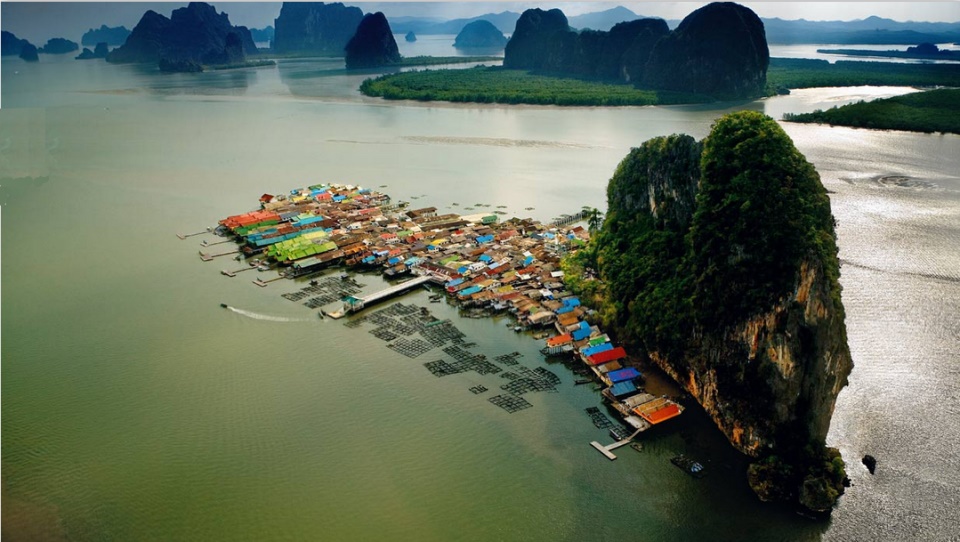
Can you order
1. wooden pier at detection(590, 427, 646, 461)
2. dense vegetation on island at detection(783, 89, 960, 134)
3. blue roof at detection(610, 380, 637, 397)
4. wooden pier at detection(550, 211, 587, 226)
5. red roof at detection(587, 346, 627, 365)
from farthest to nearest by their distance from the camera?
1. dense vegetation on island at detection(783, 89, 960, 134)
2. wooden pier at detection(550, 211, 587, 226)
3. red roof at detection(587, 346, 627, 365)
4. blue roof at detection(610, 380, 637, 397)
5. wooden pier at detection(590, 427, 646, 461)

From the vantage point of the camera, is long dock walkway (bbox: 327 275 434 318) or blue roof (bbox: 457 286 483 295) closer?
long dock walkway (bbox: 327 275 434 318)

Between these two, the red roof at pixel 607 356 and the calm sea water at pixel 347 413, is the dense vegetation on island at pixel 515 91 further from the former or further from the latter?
the red roof at pixel 607 356

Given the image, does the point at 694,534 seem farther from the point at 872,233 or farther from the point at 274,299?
the point at 872,233

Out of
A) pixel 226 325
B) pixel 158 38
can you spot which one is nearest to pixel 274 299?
pixel 226 325

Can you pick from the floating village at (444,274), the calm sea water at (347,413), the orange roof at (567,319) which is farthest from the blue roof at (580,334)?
the calm sea water at (347,413)

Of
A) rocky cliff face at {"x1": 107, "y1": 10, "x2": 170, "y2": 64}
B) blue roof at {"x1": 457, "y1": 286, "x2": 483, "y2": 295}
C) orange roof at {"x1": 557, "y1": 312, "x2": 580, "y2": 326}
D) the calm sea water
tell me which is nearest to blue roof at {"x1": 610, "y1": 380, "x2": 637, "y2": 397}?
the calm sea water

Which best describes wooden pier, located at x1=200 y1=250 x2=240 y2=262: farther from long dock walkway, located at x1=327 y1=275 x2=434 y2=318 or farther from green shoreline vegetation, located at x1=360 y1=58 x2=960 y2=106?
green shoreline vegetation, located at x1=360 y1=58 x2=960 y2=106
